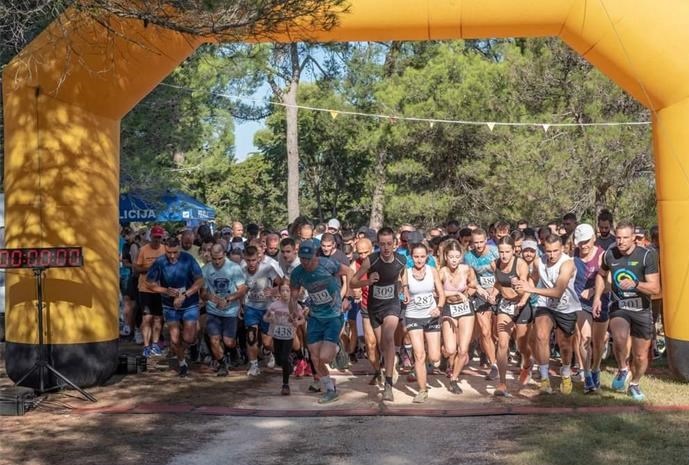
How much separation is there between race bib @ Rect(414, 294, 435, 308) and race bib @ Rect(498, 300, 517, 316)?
0.86 m

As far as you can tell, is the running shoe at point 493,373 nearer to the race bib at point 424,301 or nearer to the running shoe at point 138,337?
the race bib at point 424,301

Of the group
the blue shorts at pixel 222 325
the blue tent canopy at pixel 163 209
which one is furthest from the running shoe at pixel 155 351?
the blue tent canopy at pixel 163 209

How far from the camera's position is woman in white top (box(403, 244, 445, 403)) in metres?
10.9

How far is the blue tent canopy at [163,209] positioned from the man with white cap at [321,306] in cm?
1402

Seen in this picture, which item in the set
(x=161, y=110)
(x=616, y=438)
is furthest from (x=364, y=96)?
(x=616, y=438)

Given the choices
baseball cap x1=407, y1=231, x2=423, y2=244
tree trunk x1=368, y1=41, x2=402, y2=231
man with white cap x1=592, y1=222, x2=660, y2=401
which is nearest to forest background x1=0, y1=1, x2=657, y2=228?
tree trunk x1=368, y1=41, x2=402, y2=231

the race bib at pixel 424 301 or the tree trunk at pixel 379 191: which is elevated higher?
the tree trunk at pixel 379 191

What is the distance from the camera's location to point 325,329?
1099 cm

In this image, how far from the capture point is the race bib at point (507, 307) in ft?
36.9

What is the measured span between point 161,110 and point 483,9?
46.8 ft

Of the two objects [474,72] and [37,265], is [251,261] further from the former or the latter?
[474,72]

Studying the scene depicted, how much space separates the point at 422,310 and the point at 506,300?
3.29ft

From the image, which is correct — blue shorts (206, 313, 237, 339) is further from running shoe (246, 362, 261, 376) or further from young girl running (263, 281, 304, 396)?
young girl running (263, 281, 304, 396)

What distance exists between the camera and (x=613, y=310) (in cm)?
1075
